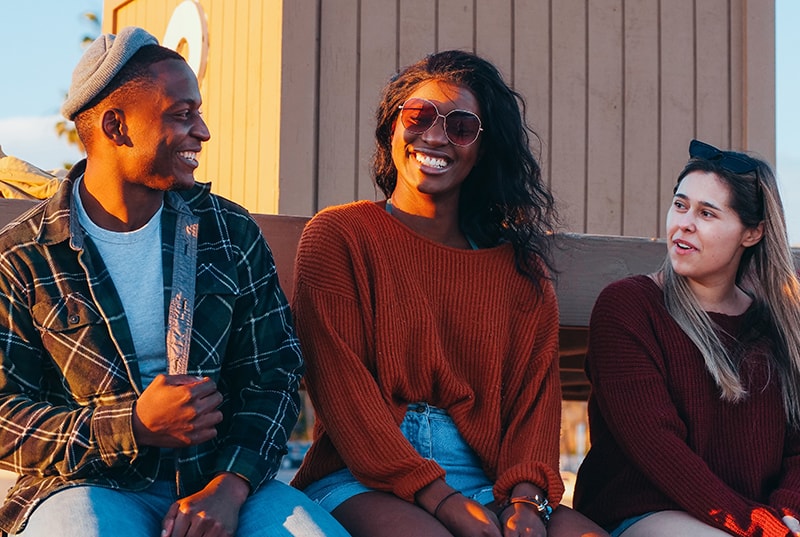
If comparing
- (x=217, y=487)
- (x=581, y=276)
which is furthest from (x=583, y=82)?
(x=217, y=487)

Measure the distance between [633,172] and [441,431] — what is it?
2.60 metres

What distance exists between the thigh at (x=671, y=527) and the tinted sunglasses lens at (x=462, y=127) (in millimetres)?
1248

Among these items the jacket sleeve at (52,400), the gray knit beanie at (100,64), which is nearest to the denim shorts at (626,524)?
the jacket sleeve at (52,400)

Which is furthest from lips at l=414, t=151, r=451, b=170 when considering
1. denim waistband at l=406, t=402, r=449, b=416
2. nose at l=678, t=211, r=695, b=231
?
nose at l=678, t=211, r=695, b=231

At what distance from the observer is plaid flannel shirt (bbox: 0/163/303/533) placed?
2734mm

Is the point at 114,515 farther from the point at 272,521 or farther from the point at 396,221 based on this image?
the point at 396,221

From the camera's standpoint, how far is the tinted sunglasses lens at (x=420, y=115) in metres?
3.53

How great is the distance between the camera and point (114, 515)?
8.73ft

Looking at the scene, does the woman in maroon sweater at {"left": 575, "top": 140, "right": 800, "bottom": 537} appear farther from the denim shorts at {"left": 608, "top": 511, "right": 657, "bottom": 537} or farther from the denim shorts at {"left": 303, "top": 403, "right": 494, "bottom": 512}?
the denim shorts at {"left": 303, "top": 403, "right": 494, "bottom": 512}

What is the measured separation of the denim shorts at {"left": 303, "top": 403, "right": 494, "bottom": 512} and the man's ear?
1.09 m

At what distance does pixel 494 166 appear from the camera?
3.73 meters

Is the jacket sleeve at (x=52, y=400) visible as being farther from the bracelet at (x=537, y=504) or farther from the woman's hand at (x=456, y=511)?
the bracelet at (x=537, y=504)

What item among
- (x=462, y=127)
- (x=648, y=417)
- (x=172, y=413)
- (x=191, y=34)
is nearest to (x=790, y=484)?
(x=648, y=417)

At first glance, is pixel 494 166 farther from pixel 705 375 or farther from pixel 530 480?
pixel 530 480
